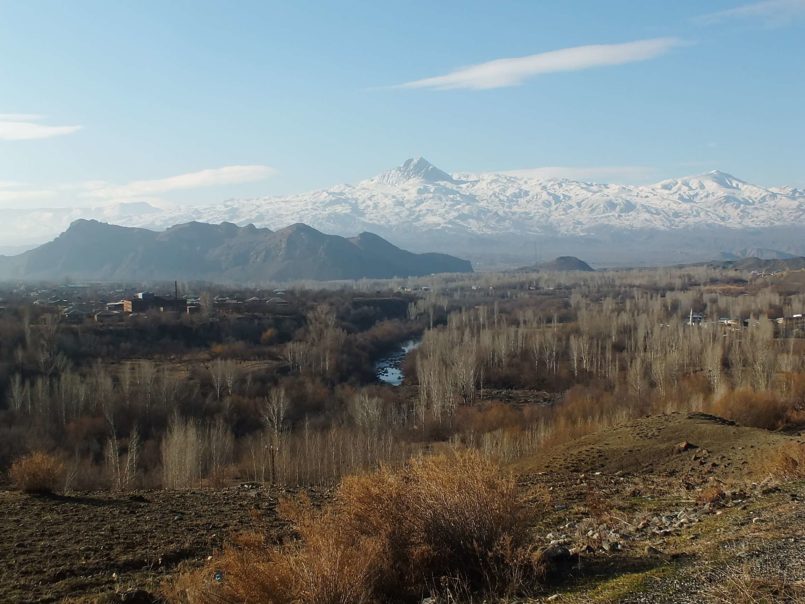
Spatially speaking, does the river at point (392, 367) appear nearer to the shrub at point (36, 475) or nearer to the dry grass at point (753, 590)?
the shrub at point (36, 475)

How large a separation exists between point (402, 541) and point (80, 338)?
50479mm

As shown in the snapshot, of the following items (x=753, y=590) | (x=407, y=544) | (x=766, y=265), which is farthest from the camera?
(x=766, y=265)

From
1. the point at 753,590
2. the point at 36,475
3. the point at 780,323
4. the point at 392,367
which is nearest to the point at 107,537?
the point at 36,475

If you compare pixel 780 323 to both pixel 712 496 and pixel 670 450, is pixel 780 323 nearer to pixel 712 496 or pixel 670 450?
pixel 670 450

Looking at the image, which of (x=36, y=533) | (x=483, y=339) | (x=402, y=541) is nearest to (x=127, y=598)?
(x=402, y=541)

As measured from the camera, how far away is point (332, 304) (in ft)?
289

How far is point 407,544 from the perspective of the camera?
26.5ft

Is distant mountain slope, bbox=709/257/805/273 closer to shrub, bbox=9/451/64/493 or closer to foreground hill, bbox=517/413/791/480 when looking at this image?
foreground hill, bbox=517/413/791/480

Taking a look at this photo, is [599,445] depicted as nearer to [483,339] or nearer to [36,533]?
[36,533]

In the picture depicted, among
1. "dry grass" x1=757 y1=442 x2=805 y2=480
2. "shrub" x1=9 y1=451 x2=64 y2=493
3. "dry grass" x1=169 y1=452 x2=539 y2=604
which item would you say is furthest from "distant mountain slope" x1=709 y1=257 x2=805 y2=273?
"dry grass" x1=169 y1=452 x2=539 y2=604

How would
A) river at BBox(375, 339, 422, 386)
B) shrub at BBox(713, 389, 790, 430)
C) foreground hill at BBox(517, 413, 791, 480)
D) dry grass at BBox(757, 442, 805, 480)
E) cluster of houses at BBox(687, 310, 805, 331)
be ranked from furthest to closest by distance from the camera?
1. cluster of houses at BBox(687, 310, 805, 331)
2. river at BBox(375, 339, 422, 386)
3. shrub at BBox(713, 389, 790, 430)
4. foreground hill at BBox(517, 413, 791, 480)
5. dry grass at BBox(757, 442, 805, 480)

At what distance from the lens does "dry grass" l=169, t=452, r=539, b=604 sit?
7176 mm

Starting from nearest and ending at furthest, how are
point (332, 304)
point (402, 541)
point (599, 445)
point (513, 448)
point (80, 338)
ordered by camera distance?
point (402, 541) < point (599, 445) < point (513, 448) < point (80, 338) < point (332, 304)

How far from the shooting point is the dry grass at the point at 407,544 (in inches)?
283
